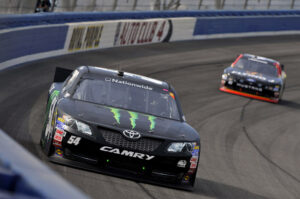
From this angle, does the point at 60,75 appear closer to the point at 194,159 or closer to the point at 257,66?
the point at 194,159

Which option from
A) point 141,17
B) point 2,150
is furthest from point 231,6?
point 2,150

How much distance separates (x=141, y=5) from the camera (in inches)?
1139

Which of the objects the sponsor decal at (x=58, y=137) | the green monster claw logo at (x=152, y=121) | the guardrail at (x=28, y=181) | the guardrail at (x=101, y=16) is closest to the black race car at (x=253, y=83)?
the guardrail at (x=101, y=16)

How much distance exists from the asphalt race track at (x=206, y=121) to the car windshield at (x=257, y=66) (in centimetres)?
106

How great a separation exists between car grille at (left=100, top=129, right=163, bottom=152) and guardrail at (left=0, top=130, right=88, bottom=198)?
4.00 metres

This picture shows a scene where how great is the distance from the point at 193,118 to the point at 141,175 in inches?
298

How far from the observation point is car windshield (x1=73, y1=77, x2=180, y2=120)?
912 cm

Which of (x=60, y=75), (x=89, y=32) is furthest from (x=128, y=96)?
(x=89, y=32)

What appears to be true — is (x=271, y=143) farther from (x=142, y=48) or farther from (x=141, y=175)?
(x=142, y=48)

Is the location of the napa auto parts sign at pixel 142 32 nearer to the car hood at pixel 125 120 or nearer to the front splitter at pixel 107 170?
the car hood at pixel 125 120

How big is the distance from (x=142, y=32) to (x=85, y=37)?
4.68 m

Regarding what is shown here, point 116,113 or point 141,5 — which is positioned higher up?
point 116,113

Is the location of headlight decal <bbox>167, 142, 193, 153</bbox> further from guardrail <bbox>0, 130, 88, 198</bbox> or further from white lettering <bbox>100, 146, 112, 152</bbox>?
guardrail <bbox>0, 130, 88, 198</bbox>

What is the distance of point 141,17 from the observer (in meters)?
28.2
